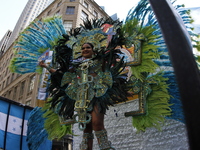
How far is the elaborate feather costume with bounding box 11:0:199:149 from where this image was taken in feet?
7.50

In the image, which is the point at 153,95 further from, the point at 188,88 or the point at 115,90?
the point at 188,88

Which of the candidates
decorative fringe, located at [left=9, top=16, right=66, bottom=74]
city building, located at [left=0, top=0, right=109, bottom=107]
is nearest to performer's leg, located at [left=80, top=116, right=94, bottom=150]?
decorative fringe, located at [left=9, top=16, right=66, bottom=74]

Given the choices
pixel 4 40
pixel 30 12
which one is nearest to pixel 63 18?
pixel 4 40

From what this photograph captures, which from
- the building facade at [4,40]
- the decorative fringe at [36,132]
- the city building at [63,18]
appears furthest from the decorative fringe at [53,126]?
the building facade at [4,40]

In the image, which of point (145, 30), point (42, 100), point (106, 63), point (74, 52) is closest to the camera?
point (106, 63)

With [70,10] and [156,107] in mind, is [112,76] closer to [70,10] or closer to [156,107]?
[156,107]

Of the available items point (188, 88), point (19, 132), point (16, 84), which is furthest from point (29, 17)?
point (188, 88)

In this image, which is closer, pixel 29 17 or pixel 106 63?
pixel 106 63

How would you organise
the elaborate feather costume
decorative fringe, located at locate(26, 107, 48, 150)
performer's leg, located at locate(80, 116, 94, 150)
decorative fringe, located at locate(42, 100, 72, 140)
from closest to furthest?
performer's leg, located at locate(80, 116, 94, 150), the elaborate feather costume, decorative fringe, located at locate(42, 100, 72, 140), decorative fringe, located at locate(26, 107, 48, 150)

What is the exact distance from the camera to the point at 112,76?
2.34m

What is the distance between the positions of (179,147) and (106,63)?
1.58m

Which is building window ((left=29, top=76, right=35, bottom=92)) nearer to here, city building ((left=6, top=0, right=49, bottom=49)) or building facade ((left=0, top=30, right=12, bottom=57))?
building facade ((left=0, top=30, right=12, bottom=57))

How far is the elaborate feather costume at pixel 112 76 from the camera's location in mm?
2287

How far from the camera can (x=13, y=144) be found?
376 cm
